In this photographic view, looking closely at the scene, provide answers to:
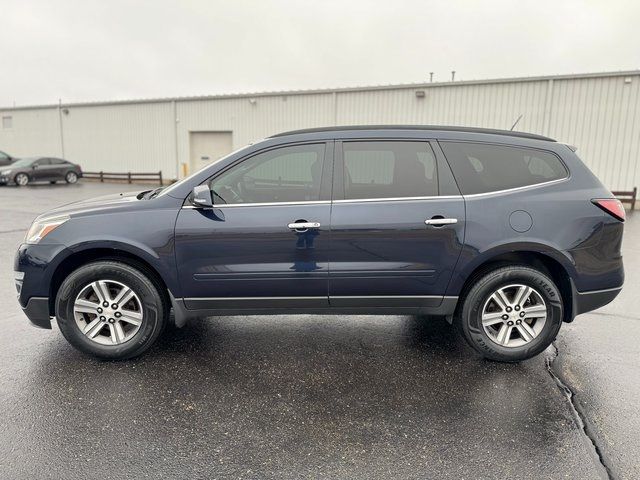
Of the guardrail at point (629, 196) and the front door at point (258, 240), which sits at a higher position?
the front door at point (258, 240)

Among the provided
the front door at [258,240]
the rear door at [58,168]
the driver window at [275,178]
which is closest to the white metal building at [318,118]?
the rear door at [58,168]

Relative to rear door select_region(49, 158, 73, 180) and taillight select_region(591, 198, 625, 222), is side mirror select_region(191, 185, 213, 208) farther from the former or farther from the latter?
rear door select_region(49, 158, 73, 180)

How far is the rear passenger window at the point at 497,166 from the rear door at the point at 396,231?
0.12 m

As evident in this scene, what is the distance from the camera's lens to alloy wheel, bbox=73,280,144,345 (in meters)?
3.64

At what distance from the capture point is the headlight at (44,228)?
3.59 m

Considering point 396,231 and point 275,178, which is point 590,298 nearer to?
point 396,231

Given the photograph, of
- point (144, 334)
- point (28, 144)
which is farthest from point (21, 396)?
point (28, 144)

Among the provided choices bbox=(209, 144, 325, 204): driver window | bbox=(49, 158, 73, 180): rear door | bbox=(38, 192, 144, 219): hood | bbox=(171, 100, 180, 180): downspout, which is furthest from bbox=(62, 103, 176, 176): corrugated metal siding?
bbox=(209, 144, 325, 204): driver window

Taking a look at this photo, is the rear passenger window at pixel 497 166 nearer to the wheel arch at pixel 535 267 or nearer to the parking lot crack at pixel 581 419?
the wheel arch at pixel 535 267

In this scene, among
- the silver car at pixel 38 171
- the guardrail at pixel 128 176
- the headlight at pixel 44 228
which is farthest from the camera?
the guardrail at pixel 128 176

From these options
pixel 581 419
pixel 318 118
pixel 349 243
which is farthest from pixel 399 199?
pixel 318 118

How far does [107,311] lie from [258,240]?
4.37 ft

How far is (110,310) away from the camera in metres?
3.65

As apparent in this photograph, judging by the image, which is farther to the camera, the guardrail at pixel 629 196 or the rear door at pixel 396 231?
the guardrail at pixel 629 196
